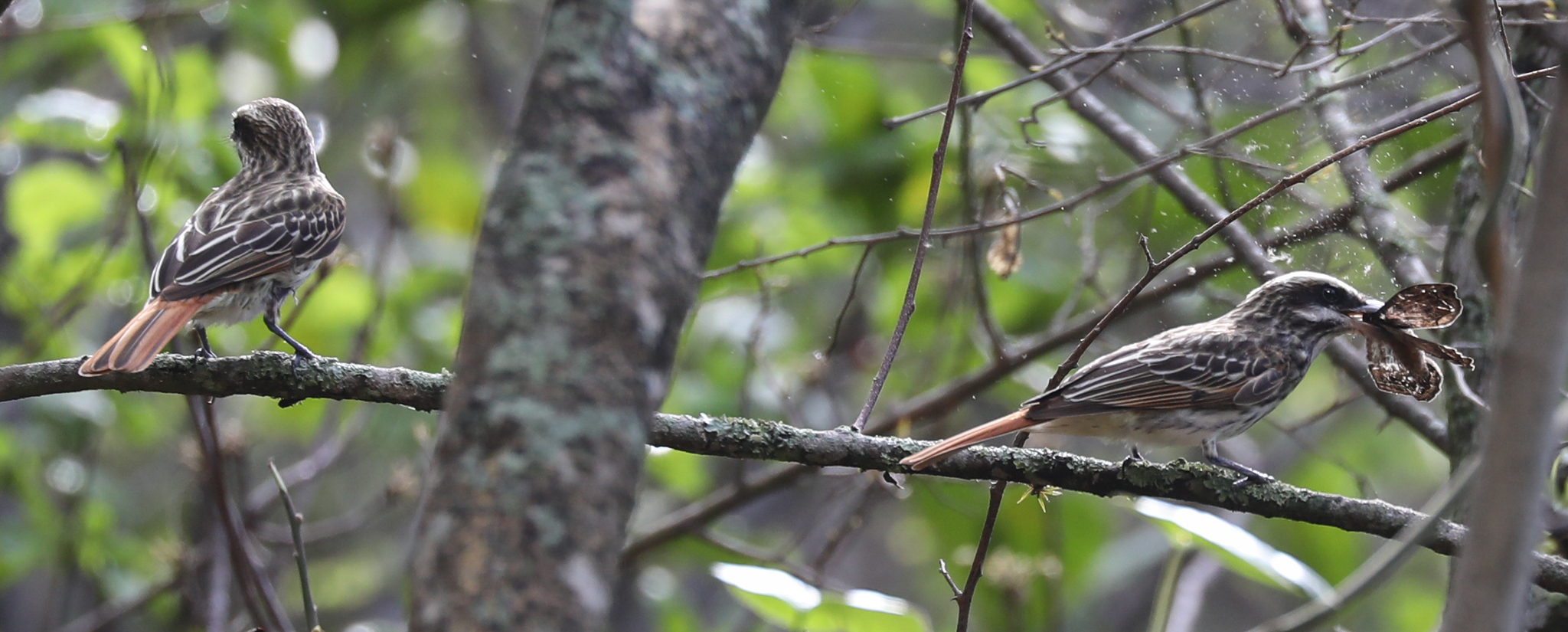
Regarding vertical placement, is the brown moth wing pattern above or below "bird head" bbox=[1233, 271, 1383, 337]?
below

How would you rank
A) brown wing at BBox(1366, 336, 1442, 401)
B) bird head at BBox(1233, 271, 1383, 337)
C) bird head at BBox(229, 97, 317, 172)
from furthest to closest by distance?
1. bird head at BBox(229, 97, 317, 172)
2. bird head at BBox(1233, 271, 1383, 337)
3. brown wing at BBox(1366, 336, 1442, 401)

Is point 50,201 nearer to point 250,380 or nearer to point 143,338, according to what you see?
point 143,338

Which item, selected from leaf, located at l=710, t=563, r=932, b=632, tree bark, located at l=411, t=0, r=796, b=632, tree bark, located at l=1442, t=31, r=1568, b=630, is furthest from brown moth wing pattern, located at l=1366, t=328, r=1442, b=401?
tree bark, located at l=411, t=0, r=796, b=632

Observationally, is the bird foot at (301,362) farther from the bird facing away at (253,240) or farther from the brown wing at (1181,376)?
the brown wing at (1181,376)

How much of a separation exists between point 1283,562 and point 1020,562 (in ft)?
9.31

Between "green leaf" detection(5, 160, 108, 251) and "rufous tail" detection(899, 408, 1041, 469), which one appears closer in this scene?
"rufous tail" detection(899, 408, 1041, 469)

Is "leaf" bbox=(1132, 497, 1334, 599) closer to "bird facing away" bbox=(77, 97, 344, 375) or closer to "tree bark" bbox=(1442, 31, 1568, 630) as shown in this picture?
"tree bark" bbox=(1442, 31, 1568, 630)

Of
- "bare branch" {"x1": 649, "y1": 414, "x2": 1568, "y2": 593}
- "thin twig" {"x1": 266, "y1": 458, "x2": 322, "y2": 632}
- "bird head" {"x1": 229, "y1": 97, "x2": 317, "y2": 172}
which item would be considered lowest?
"thin twig" {"x1": 266, "y1": 458, "x2": 322, "y2": 632}

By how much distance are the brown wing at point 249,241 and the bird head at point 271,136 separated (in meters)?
0.35

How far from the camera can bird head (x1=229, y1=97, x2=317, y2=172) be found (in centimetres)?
500

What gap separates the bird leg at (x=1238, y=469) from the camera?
3.16 metres

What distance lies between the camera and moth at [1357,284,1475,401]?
3326mm

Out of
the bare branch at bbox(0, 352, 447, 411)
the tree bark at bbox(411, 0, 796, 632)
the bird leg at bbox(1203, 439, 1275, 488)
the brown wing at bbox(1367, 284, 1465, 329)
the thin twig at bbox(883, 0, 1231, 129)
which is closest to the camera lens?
the tree bark at bbox(411, 0, 796, 632)

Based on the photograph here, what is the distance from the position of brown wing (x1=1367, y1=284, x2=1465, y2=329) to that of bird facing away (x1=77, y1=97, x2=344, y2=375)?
3156 mm
